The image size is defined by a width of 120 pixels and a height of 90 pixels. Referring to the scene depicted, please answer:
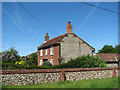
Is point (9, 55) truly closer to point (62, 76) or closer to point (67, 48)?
point (67, 48)

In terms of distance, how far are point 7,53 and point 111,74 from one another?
20570mm

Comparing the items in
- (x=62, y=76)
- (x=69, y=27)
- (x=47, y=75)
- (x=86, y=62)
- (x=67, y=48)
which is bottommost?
(x=62, y=76)

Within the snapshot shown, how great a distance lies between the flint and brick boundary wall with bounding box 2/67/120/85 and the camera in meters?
12.0

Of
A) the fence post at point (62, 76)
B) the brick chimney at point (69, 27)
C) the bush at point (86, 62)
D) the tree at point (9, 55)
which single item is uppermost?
the brick chimney at point (69, 27)

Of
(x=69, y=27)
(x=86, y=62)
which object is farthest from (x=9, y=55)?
(x=86, y=62)

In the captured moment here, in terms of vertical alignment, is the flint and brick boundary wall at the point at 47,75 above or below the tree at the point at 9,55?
below

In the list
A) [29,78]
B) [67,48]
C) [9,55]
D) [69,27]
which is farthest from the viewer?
[9,55]

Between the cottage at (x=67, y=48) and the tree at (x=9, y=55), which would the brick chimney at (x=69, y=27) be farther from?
the tree at (x=9, y=55)

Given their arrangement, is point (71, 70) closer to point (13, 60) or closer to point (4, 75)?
point (4, 75)

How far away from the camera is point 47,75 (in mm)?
13633

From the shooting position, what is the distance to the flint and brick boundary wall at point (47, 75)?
11975mm

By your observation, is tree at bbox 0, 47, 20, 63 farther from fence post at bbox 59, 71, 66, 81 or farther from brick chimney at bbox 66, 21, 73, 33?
fence post at bbox 59, 71, 66, 81

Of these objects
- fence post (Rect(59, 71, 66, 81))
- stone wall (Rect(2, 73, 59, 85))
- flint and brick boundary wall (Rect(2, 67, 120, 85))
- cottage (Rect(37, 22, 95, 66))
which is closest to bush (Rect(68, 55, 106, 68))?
flint and brick boundary wall (Rect(2, 67, 120, 85))

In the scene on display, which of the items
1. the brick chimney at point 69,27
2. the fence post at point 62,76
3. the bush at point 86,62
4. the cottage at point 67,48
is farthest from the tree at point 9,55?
the fence post at point 62,76
